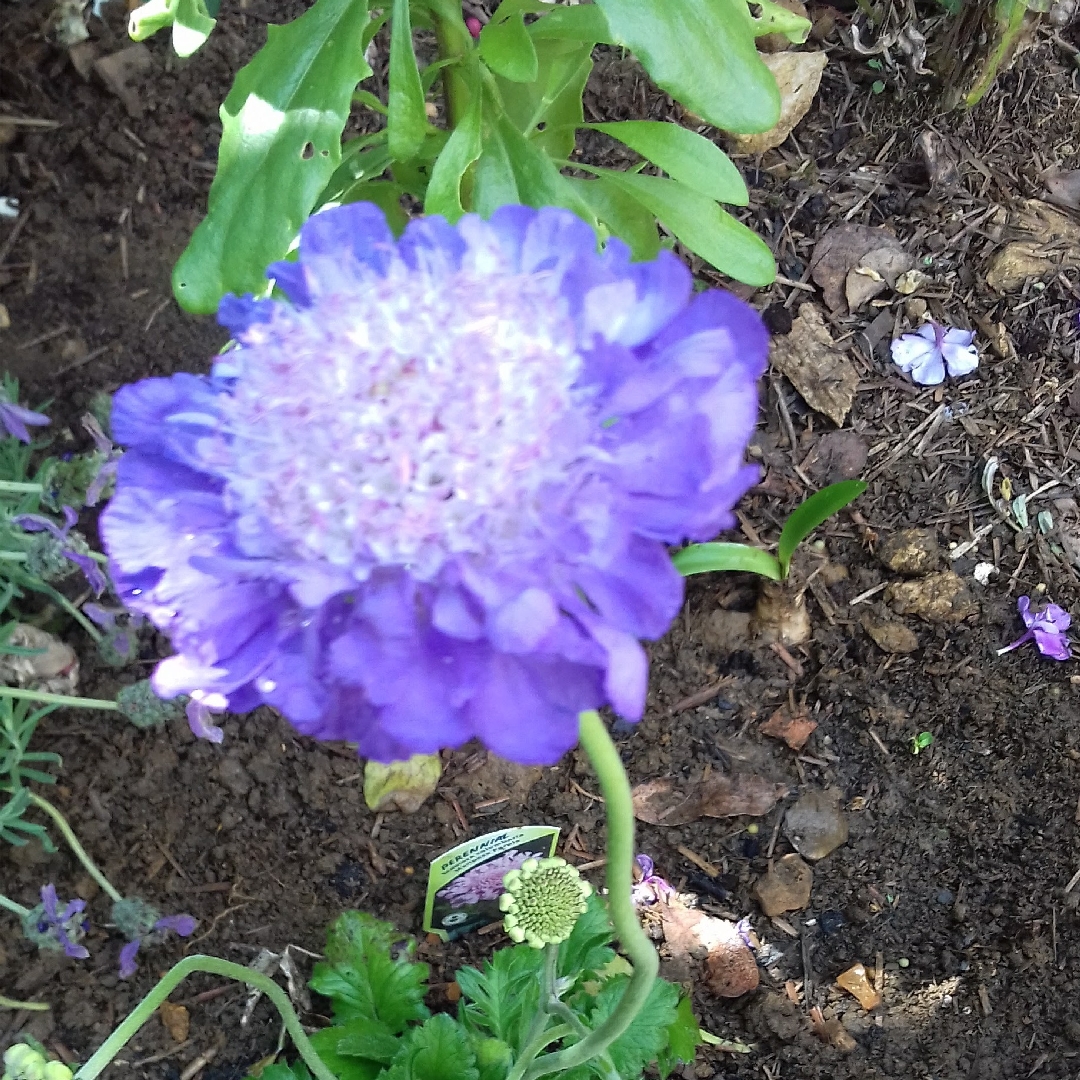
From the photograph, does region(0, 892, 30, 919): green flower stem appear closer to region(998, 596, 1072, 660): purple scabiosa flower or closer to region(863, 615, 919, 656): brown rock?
region(863, 615, 919, 656): brown rock

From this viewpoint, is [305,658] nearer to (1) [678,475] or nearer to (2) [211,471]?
(2) [211,471]

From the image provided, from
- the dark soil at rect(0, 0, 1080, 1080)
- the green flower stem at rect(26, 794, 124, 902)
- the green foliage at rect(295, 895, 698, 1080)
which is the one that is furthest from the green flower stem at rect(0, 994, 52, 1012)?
the green foliage at rect(295, 895, 698, 1080)

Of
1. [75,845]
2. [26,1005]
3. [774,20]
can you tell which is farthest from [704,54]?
[26,1005]

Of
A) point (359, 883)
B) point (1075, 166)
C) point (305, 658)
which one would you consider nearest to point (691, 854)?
point (359, 883)

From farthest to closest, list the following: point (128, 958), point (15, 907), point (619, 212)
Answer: point (128, 958) < point (15, 907) < point (619, 212)

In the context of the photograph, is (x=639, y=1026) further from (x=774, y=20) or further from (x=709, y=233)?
(x=774, y=20)

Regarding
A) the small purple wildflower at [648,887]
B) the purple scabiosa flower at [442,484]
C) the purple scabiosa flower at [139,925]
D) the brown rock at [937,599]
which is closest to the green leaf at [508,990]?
the small purple wildflower at [648,887]
